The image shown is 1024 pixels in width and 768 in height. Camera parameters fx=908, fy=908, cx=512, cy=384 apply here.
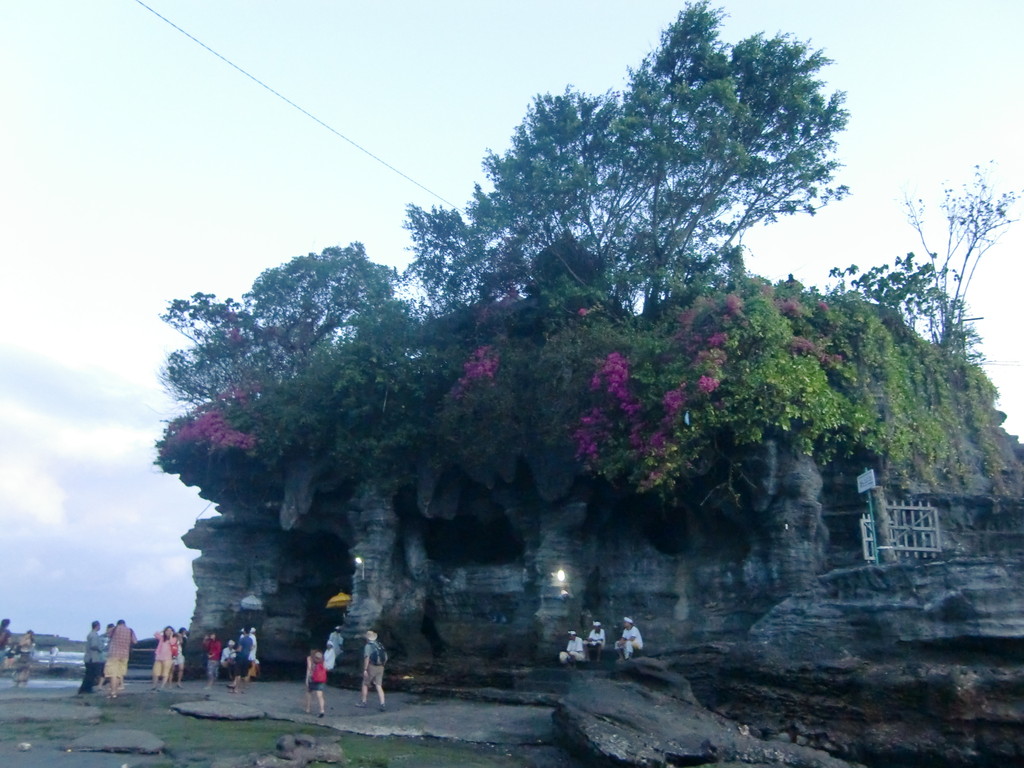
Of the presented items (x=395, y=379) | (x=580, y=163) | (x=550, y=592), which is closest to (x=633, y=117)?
(x=580, y=163)

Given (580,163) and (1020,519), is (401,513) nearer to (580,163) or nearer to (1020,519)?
(580,163)

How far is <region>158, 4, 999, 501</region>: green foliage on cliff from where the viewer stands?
18438 millimetres

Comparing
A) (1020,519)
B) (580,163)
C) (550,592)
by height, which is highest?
(580,163)

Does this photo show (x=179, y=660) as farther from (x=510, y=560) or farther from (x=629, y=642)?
(x=629, y=642)

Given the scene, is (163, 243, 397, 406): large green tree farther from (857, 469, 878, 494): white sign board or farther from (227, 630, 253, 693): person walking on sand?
(857, 469, 878, 494): white sign board

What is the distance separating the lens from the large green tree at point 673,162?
22.1 m

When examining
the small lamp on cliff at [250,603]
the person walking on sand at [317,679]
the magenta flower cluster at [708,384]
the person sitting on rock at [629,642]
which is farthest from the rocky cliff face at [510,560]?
the person walking on sand at [317,679]

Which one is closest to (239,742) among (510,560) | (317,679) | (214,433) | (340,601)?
(317,679)

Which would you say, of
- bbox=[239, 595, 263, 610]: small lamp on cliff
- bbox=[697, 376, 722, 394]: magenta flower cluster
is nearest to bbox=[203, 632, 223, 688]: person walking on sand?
bbox=[239, 595, 263, 610]: small lamp on cliff

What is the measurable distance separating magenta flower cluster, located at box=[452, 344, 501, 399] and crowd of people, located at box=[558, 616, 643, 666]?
619cm

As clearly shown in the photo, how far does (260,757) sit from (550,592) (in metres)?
9.85

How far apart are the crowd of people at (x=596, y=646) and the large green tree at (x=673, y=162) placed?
799 centimetres

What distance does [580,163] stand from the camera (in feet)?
74.4

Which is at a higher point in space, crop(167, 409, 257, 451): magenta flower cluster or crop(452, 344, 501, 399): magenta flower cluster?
crop(452, 344, 501, 399): magenta flower cluster
